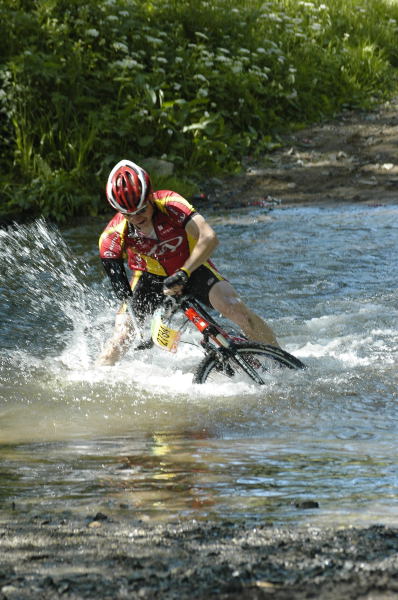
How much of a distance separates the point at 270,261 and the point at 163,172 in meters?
3.54

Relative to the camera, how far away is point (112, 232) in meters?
6.61

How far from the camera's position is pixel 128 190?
6.09m

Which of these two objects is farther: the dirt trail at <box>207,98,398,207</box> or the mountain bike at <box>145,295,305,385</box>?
the dirt trail at <box>207,98,398,207</box>

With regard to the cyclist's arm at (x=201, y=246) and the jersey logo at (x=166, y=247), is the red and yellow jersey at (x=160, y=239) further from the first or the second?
the cyclist's arm at (x=201, y=246)

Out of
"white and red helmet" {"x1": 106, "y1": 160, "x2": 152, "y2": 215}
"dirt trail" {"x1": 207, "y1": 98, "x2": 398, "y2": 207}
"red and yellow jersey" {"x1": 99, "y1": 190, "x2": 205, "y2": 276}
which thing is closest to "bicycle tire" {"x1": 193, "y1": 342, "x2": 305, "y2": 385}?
"red and yellow jersey" {"x1": 99, "y1": 190, "x2": 205, "y2": 276}

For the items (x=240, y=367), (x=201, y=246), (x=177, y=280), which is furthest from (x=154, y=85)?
(x=177, y=280)

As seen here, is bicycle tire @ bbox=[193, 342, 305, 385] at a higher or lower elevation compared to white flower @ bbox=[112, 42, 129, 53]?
lower

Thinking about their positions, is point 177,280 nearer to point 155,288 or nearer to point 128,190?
point 128,190

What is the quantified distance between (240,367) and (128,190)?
1.54 meters

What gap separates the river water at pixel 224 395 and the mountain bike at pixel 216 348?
10 cm

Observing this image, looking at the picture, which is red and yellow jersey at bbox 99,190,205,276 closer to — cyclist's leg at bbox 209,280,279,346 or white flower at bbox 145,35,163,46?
cyclist's leg at bbox 209,280,279,346

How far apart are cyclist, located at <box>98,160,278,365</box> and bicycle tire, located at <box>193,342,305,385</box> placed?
289 millimetres

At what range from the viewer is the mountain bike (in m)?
6.26

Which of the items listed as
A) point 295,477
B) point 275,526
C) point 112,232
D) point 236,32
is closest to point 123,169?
point 112,232
